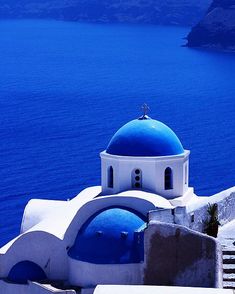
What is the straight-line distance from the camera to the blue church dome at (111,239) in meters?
21.5

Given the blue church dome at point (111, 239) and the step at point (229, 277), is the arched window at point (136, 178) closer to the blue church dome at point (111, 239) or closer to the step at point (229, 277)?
the blue church dome at point (111, 239)

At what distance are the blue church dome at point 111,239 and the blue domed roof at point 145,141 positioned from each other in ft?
6.82

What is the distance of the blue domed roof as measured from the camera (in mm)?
23688

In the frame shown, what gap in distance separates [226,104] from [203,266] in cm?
6354

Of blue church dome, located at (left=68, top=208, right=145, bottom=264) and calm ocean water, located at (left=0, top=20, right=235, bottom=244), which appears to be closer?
blue church dome, located at (left=68, top=208, right=145, bottom=264)

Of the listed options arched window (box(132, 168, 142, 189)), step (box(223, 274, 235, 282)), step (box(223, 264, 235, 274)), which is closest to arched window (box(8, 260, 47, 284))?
arched window (box(132, 168, 142, 189))

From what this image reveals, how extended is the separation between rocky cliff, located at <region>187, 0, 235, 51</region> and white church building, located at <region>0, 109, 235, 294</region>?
128 metres

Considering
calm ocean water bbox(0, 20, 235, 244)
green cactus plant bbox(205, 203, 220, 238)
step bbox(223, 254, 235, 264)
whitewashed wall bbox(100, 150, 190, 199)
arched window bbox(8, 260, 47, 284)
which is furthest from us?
calm ocean water bbox(0, 20, 235, 244)

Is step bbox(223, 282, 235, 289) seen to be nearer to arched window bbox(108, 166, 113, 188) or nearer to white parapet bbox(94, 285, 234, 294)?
white parapet bbox(94, 285, 234, 294)

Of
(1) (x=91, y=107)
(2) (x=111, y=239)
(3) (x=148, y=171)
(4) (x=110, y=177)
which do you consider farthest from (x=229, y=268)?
(1) (x=91, y=107)

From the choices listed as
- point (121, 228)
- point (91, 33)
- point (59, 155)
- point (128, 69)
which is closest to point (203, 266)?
point (121, 228)

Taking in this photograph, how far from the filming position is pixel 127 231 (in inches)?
853

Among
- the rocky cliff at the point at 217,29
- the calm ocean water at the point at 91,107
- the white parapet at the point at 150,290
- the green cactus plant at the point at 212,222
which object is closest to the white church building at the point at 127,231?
the green cactus plant at the point at 212,222

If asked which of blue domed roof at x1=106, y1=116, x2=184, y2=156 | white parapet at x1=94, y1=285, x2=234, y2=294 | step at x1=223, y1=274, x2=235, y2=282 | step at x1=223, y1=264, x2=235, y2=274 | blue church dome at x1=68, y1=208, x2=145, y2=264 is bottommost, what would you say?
blue church dome at x1=68, y1=208, x2=145, y2=264
